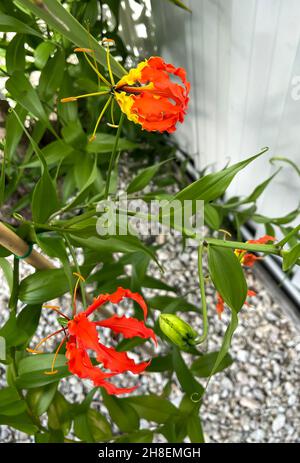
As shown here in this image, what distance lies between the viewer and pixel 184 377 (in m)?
1.20

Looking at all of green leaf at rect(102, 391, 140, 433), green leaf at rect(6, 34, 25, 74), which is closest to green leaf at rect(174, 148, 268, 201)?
green leaf at rect(6, 34, 25, 74)

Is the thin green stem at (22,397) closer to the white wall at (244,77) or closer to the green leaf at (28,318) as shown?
the green leaf at (28,318)

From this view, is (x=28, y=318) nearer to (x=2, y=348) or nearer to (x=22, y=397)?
(x=2, y=348)

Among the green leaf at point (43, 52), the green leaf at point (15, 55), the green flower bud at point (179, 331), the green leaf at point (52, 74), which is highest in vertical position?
the green leaf at point (43, 52)

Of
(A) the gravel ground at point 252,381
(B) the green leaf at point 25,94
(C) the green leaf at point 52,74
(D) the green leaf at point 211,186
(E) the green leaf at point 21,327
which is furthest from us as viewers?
(A) the gravel ground at point 252,381

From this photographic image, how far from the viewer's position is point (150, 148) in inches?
79.6

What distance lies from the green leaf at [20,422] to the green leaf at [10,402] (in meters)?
0.02

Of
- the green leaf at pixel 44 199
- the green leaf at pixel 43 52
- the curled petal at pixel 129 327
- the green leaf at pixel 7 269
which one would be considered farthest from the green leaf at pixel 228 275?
the green leaf at pixel 43 52

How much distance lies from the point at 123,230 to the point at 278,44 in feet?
1.84

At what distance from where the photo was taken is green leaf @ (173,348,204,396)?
1.19m

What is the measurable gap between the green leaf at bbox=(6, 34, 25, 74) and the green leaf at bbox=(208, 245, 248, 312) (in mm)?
640

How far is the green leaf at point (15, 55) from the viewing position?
1.05m
